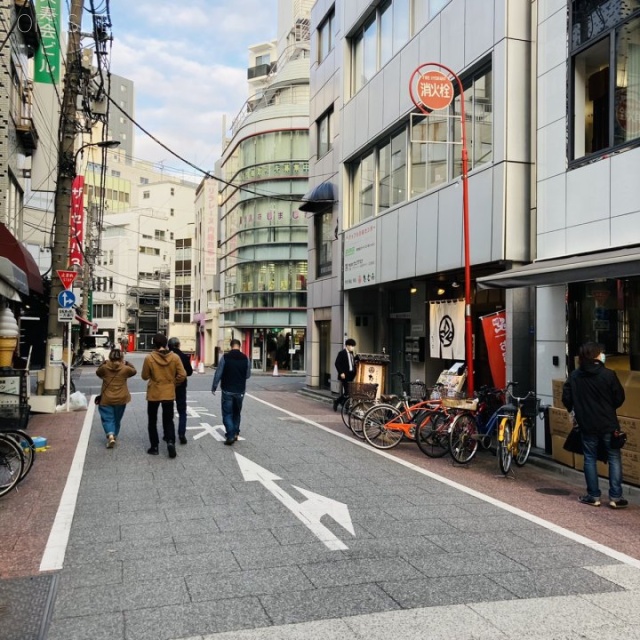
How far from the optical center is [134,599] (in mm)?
4309

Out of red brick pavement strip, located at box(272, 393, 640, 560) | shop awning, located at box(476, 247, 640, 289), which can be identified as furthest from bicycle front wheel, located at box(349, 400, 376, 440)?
shop awning, located at box(476, 247, 640, 289)

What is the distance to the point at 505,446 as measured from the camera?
8.77 metres

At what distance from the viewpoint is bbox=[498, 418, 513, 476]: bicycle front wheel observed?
8.71 m

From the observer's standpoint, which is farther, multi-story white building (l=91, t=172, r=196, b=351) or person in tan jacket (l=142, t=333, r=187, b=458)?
multi-story white building (l=91, t=172, r=196, b=351)

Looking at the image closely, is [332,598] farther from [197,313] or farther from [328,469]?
[197,313]

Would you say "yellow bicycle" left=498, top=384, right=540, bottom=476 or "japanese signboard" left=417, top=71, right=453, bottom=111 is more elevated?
"japanese signboard" left=417, top=71, right=453, bottom=111

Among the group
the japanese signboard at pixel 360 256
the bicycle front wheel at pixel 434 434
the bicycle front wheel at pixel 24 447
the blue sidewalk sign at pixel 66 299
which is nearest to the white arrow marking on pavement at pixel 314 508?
the bicycle front wheel at pixel 24 447

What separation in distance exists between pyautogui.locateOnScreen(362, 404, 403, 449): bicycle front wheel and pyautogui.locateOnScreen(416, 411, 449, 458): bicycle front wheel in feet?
2.06

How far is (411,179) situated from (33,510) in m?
12.1

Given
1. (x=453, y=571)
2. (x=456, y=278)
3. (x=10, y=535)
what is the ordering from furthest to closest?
(x=456, y=278), (x=10, y=535), (x=453, y=571)

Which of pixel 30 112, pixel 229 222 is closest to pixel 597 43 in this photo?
pixel 30 112

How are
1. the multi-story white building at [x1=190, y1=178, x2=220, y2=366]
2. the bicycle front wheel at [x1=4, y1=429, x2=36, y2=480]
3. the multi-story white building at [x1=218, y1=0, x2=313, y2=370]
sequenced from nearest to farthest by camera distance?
1. the bicycle front wheel at [x1=4, y1=429, x2=36, y2=480]
2. the multi-story white building at [x1=218, y1=0, x2=313, y2=370]
3. the multi-story white building at [x1=190, y1=178, x2=220, y2=366]

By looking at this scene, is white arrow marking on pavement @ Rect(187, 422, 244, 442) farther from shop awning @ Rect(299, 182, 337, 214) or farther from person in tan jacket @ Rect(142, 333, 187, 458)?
shop awning @ Rect(299, 182, 337, 214)

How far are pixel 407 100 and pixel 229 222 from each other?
31780mm
